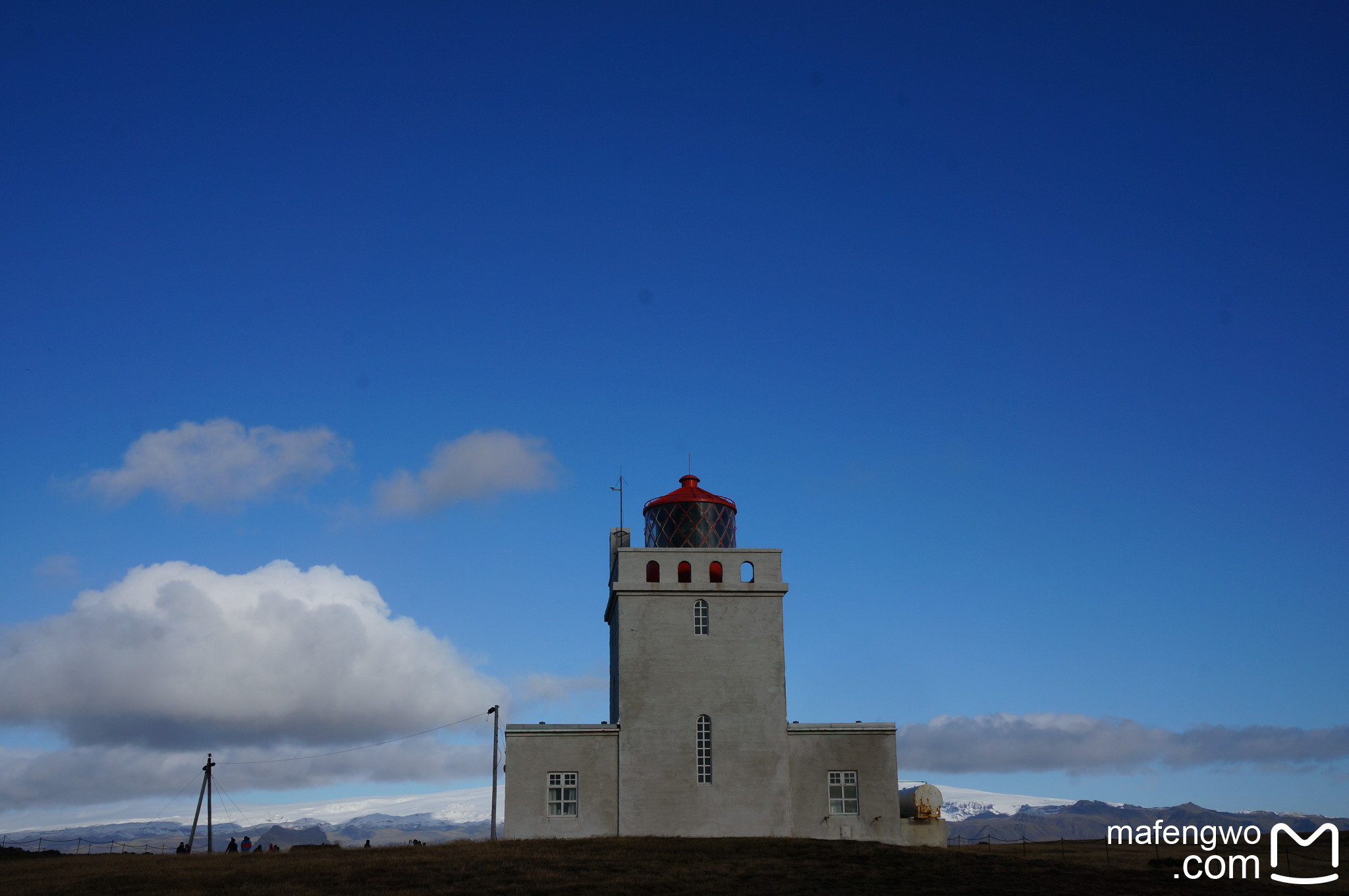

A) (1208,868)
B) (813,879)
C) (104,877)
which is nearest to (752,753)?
(813,879)

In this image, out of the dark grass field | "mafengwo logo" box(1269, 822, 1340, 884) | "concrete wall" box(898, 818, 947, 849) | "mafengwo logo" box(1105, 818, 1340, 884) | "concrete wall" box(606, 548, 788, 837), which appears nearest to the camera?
the dark grass field

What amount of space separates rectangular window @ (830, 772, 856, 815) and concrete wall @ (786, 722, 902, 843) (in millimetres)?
157

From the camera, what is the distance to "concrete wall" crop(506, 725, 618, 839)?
41.5 metres

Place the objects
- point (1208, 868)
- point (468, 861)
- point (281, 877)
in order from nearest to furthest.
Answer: point (281, 877), point (468, 861), point (1208, 868)

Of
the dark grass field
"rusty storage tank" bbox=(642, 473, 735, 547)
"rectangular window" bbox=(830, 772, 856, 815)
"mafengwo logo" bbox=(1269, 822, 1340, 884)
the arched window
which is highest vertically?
"rusty storage tank" bbox=(642, 473, 735, 547)

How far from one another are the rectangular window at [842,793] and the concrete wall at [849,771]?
0.16 m

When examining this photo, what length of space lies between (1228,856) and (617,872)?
83.5 feet

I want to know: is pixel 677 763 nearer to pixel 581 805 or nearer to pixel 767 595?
pixel 581 805

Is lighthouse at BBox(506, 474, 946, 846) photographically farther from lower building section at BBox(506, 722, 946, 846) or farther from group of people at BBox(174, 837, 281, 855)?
group of people at BBox(174, 837, 281, 855)

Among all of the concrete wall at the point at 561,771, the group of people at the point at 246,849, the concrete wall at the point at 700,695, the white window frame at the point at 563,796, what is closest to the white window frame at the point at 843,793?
the concrete wall at the point at 700,695

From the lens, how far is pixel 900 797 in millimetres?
47750

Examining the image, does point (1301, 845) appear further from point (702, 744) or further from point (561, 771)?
point (561, 771)

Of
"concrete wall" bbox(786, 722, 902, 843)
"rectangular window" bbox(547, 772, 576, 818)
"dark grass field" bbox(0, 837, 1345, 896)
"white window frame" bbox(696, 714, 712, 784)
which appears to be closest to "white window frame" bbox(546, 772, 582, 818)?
"rectangular window" bbox(547, 772, 576, 818)

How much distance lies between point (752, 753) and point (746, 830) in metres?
2.84
